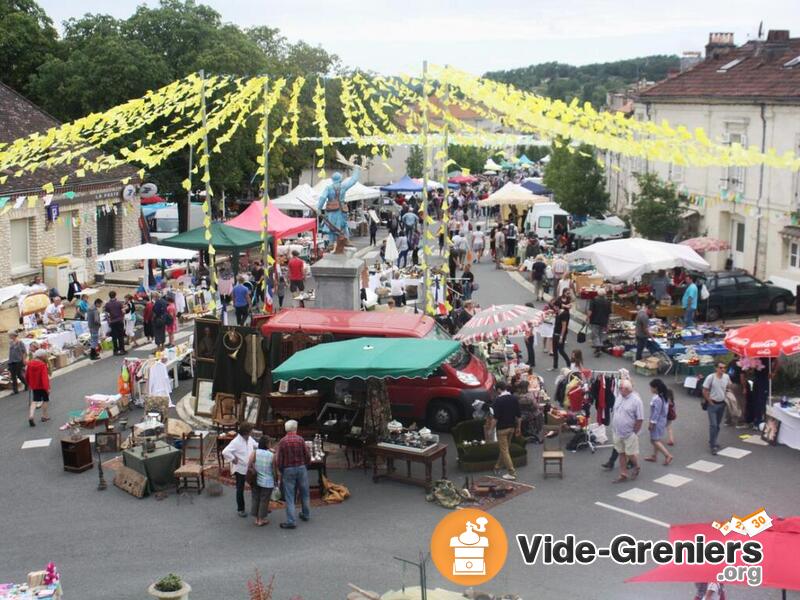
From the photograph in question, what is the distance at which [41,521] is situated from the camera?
1298cm

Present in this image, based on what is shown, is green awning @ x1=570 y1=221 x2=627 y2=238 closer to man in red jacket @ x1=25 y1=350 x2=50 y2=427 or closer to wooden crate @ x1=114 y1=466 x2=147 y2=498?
man in red jacket @ x1=25 y1=350 x2=50 y2=427

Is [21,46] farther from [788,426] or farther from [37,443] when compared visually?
[788,426]

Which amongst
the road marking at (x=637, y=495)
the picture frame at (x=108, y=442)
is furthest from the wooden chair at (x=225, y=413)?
the road marking at (x=637, y=495)

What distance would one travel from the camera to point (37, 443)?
53.6 feet

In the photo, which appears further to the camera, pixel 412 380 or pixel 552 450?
pixel 412 380

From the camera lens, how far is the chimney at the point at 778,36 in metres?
34.1

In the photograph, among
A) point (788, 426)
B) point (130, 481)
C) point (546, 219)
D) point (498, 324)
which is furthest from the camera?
point (546, 219)

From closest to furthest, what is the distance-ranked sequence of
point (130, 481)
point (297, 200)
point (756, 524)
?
point (756, 524) < point (130, 481) < point (297, 200)

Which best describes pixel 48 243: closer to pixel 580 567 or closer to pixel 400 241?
pixel 400 241

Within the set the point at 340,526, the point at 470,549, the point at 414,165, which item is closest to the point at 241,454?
the point at 340,526

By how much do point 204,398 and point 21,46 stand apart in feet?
89.0

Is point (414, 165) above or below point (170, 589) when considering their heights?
above

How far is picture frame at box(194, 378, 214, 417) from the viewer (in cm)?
1713

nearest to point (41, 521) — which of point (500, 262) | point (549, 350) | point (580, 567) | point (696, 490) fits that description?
point (580, 567)
